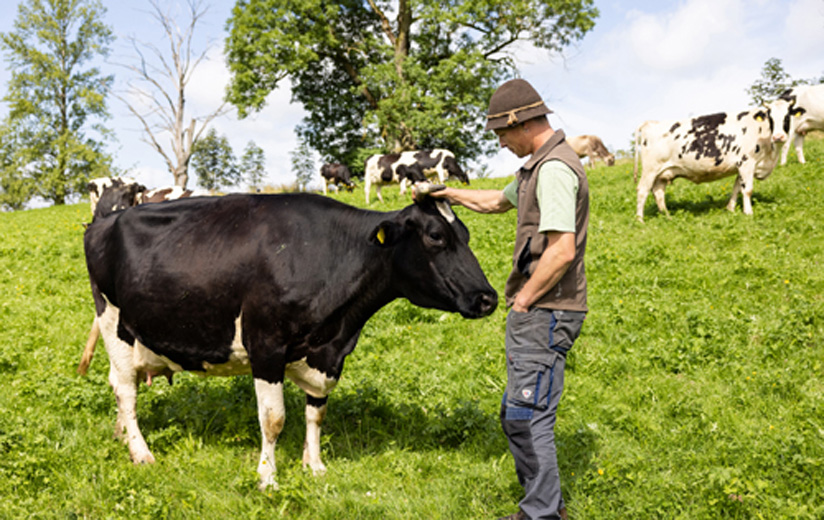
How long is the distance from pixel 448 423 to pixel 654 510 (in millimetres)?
1921

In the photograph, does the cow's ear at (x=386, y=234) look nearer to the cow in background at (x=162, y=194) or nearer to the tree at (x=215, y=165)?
the cow in background at (x=162, y=194)

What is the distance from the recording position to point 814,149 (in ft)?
62.4

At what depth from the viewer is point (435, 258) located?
4.42 metres

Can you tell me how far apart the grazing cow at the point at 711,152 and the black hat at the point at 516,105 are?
10.8 meters

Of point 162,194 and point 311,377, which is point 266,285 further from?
point 162,194

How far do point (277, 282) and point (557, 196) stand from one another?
→ 7.25 feet

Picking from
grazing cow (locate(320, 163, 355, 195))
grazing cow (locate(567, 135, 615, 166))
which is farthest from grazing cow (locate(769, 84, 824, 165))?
grazing cow (locate(320, 163, 355, 195))

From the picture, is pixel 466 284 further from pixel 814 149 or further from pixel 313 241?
pixel 814 149

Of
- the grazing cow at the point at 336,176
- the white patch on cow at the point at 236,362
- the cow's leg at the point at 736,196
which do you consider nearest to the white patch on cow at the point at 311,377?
the white patch on cow at the point at 236,362

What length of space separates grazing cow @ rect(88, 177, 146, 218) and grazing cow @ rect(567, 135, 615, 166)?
930 inches

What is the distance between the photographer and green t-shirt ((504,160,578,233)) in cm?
336

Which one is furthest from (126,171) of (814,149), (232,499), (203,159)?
(232,499)

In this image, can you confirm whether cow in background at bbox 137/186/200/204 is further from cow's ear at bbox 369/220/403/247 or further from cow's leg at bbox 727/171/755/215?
cow's leg at bbox 727/171/755/215

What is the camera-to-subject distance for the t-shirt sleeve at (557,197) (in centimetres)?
336
